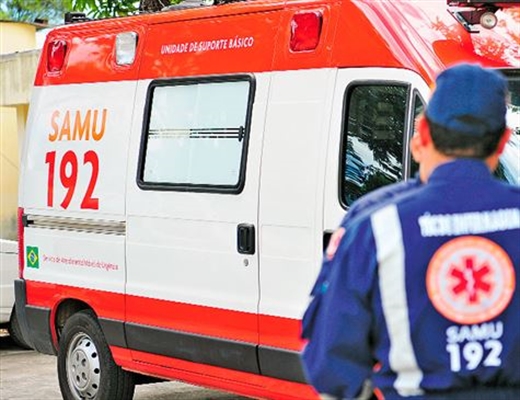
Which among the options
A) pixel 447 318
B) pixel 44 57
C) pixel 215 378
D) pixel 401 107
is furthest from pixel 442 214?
pixel 44 57

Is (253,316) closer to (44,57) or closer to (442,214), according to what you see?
(44,57)

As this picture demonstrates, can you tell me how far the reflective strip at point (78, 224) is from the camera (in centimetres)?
817

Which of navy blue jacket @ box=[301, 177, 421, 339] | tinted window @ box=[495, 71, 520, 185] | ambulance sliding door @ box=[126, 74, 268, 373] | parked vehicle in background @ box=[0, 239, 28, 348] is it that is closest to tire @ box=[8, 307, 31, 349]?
parked vehicle in background @ box=[0, 239, 28, 348]

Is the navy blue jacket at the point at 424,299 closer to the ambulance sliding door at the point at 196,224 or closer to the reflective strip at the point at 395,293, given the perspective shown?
the reflective strip at the point at 395,293

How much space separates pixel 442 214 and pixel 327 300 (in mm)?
312

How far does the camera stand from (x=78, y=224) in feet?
27.9

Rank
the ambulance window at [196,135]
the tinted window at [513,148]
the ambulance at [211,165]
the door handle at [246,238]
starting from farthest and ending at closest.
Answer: the ambulance window at [196,135], the door handle at [246,238], the ambulance at [211,165], the tinted window at [513,148]

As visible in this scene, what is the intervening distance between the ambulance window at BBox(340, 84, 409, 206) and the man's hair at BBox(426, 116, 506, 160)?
3.58 metres

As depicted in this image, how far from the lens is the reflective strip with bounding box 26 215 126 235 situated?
8.17 meters

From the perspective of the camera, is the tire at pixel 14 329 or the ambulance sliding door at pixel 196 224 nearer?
the ambulance sliding door at pixel 196 224

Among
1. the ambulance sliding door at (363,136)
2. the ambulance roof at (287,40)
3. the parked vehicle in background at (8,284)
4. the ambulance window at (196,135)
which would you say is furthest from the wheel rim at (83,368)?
the parked vehicle in background at (8,284)

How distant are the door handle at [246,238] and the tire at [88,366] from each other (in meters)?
1.56

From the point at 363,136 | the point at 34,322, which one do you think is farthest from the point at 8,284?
the point at 363,136

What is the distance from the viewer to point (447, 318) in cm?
287
